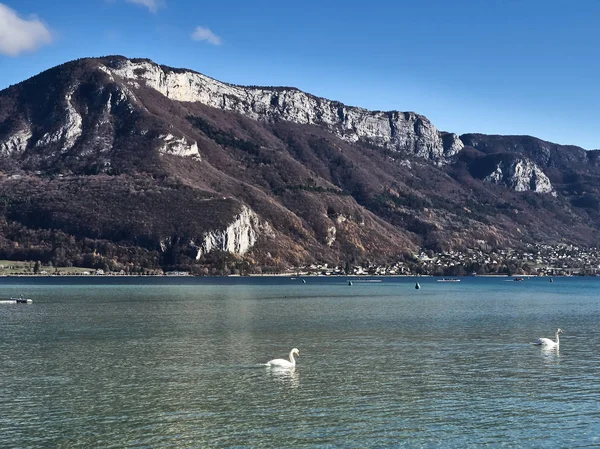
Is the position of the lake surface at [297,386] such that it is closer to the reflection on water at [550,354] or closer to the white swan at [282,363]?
the reflection on water at [550,354]

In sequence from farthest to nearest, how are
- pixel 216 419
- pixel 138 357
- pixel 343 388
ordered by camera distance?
pixel 138 357, pixel 343 388, pixel 216 419

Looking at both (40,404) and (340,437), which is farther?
(40,404)

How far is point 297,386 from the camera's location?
42625mm

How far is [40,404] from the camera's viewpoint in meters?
37.8

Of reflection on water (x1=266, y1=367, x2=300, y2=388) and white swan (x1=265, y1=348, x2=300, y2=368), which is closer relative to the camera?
reflection on water (x1=266, y1=367, x2=300, y2=388)

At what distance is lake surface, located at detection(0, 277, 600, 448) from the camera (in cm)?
3209

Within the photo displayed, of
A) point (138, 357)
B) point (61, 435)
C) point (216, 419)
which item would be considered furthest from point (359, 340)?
point (61, 435)

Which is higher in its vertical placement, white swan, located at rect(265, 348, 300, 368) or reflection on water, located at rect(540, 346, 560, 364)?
white swan, located at rect(265, 348, 300, 368)

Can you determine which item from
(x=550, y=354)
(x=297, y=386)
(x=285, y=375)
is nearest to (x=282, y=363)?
(x=285, y=375)

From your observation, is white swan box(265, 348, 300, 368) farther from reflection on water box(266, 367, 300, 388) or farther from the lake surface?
the lake surface

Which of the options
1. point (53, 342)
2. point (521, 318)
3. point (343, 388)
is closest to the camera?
point (343, 388)

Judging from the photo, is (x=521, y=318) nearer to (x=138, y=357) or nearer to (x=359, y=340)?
(x=359, y=340)

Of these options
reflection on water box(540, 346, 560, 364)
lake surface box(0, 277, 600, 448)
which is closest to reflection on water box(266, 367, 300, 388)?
lake surface box(0, 277, 600, 448)

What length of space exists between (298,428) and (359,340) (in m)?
32.2
